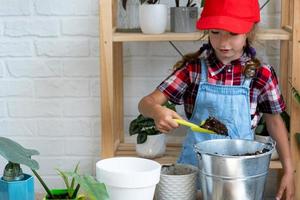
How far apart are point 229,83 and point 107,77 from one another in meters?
0.37

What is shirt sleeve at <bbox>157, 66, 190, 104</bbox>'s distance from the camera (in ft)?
4.98

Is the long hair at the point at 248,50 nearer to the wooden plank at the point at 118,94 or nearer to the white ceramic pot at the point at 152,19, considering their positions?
the white ceramic pot at the point at 152,19

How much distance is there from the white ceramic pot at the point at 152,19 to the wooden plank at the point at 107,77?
0.36 ft

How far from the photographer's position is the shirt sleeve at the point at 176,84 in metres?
1.52

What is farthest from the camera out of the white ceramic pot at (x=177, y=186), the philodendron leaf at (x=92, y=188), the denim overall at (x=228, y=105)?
the denim overall at (x=228, y=105)

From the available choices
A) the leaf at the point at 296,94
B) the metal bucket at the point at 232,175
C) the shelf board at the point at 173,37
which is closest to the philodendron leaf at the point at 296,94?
the leaf at the point at 296,94

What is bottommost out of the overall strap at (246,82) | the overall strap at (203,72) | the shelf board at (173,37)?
the overall strap at (246,82)

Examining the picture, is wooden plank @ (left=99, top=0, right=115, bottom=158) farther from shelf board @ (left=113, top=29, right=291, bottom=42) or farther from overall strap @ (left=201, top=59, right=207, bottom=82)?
overall strap @ (left=201, top=59, right=207, bottom=82)

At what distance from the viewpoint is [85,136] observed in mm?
2049

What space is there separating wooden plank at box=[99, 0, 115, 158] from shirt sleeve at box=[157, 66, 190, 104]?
0.19m

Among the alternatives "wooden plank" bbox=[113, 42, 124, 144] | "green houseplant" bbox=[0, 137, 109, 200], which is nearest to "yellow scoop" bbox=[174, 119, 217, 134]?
"green houseplant" bbox=[0, 137, 109, 200]

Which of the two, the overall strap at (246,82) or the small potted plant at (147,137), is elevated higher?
the overall strap at (246,82)

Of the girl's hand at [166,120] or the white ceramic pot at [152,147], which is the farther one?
the white ceramic pot at [152,147]

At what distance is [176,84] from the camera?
1.52 m
